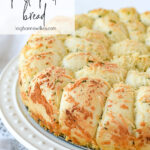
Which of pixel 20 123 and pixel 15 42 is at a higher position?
pixel 15 42

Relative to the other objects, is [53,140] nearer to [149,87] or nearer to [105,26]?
[149,87]

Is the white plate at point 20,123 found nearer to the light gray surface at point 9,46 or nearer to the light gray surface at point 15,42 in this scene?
the light gray surface at point 15,42

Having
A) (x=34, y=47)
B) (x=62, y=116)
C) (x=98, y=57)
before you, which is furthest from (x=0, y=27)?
(x=62, y=116)

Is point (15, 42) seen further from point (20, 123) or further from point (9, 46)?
point (20, 123)

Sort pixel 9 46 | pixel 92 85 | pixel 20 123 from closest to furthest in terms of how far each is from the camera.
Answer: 1. pixel 92 85
2. pixel 20 123
3. pixel 9 46

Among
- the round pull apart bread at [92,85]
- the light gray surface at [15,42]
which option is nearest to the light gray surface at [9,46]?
the light gray surface at [15,42]

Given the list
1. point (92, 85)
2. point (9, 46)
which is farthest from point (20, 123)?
point (9, 46)

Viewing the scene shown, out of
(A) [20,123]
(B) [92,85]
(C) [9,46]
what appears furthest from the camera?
(C) [9,46]

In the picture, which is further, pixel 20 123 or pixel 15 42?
pixel 15 42
